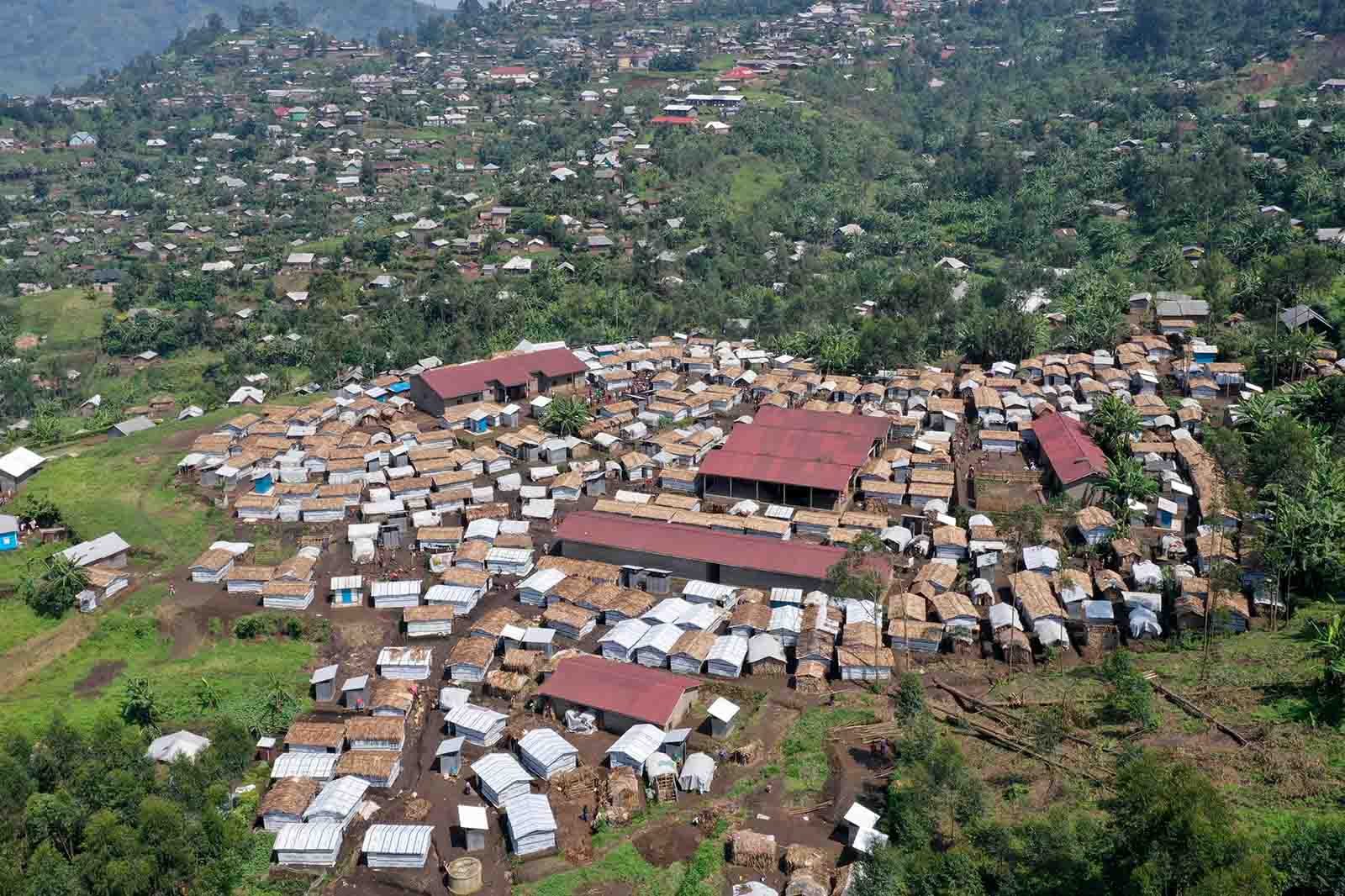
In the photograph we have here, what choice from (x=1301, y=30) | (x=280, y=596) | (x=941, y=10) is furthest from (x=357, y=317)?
(x=941, y=10)

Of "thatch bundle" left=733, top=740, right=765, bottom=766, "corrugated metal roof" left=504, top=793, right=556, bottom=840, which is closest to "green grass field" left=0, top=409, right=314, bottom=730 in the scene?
"corrugated metal roof" left=504, top=793, right=556, bottom=840

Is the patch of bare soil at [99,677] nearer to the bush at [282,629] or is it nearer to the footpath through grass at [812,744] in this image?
the bush at [282,629]

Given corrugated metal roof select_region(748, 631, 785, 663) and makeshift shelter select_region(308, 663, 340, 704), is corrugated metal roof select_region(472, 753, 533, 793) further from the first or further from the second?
corrugated metal roof select_region(748, 631, 785, 663)

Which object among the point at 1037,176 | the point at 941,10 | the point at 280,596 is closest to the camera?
the point at 280,596

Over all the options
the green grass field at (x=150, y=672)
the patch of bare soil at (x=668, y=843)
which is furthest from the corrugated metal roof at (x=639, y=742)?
the green grass field at (x=150, y=672)

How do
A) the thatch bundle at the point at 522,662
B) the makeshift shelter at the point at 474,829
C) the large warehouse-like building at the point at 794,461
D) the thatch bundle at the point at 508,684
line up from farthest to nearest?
the large warehouse-like building at the point at 794,461
the thatch bundle at the point at 522,662
the thatch bundle at the point at 508,684
the makeshift shelter at the point at 474,829

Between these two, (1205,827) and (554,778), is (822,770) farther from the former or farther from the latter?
(1205,827)
